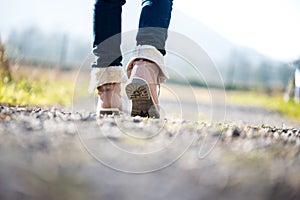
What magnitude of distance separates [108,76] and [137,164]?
122 centimetres

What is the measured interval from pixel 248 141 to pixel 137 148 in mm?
431

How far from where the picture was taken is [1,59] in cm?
452

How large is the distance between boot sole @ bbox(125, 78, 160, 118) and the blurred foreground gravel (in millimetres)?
540

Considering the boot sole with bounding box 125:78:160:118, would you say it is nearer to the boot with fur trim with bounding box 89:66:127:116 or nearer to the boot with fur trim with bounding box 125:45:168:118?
the boot with fur trim with bounding box 125:45:168:118

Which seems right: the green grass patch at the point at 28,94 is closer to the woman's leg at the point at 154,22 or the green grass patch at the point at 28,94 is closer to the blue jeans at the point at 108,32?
the blue jeans at the point at 108,32

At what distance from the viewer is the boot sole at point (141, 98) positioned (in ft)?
6.84

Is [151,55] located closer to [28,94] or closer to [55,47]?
[28,94]

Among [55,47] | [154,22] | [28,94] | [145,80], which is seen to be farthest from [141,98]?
[55,47]

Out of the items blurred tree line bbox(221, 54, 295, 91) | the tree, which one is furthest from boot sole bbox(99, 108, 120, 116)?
blurred tree line bbox(221, 54, 295, 91)

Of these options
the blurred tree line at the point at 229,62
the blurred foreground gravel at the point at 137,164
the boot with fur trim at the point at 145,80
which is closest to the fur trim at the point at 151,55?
the boot with fur trim at the point at 145,80

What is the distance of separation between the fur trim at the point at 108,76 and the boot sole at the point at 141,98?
0.16 metres

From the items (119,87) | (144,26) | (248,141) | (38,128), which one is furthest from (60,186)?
(119,87)

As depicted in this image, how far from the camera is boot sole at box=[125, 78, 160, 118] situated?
208cm

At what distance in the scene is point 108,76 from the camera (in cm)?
228
